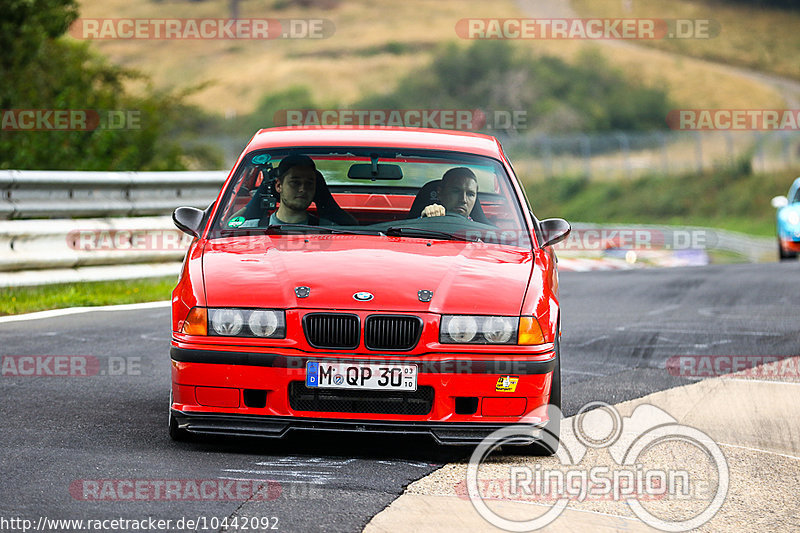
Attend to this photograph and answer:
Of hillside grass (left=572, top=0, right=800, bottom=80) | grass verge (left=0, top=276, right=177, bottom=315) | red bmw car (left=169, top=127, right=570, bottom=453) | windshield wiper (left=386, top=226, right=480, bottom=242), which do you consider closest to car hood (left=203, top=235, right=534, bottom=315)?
red bmw car (left=169, top=127, right=570, bottom=453)

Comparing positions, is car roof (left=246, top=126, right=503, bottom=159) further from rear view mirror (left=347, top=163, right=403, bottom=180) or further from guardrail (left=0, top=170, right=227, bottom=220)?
guardrail (left=0, top=170, right=227, bottom=220)

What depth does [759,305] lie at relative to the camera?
1225 cm

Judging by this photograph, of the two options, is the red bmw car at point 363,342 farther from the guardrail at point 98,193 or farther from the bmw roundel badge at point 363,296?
the guardrail at point 98,193

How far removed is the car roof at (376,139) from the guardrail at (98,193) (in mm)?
4498

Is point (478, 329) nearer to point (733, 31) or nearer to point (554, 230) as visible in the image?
point (554, 230)

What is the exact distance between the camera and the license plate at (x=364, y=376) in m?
5.28

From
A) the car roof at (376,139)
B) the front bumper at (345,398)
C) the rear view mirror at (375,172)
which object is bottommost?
the front bumper at (345,398)

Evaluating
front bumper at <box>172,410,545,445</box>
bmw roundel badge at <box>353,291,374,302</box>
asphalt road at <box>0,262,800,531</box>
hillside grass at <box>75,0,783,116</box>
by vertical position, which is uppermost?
hillside grass at <box>75,0,783,116</box>

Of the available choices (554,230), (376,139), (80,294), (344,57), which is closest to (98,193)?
(80,294)

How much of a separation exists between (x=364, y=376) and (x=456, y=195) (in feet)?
5.50

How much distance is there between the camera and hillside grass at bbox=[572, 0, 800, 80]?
86.9m

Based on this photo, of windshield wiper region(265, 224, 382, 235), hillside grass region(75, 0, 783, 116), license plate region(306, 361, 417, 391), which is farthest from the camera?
hillside grass region(75, 0, 783, 116)

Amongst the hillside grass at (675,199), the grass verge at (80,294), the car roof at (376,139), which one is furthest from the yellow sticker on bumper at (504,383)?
the hillside grass at (675,199)

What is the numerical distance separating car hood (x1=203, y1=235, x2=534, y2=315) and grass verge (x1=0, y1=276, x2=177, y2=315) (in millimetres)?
4685
